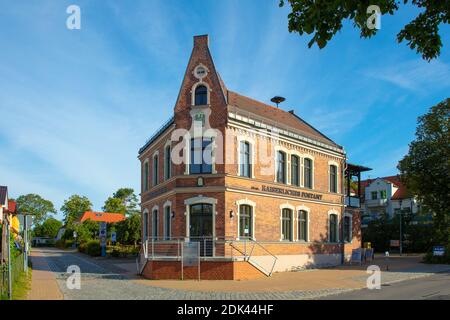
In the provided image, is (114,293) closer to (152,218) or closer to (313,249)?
(152,218)

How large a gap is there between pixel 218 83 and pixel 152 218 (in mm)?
9957

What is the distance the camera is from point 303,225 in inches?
1102

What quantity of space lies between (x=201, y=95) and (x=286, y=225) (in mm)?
8721

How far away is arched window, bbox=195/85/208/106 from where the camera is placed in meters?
24.2

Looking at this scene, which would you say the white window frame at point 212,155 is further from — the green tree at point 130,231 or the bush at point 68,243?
the bush at point 68,243

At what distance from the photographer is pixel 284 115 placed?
32156 mm

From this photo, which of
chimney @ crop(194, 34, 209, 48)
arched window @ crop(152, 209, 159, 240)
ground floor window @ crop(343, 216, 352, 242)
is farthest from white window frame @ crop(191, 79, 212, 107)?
ground floor window @ crop(343, 216, 352, 242)

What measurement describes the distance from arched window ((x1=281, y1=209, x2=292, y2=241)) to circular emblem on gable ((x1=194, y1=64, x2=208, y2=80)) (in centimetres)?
873

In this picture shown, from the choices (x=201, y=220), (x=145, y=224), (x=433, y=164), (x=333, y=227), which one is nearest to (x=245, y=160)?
(x=201, y=220)

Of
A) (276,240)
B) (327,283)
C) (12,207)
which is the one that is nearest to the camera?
(327,283)
